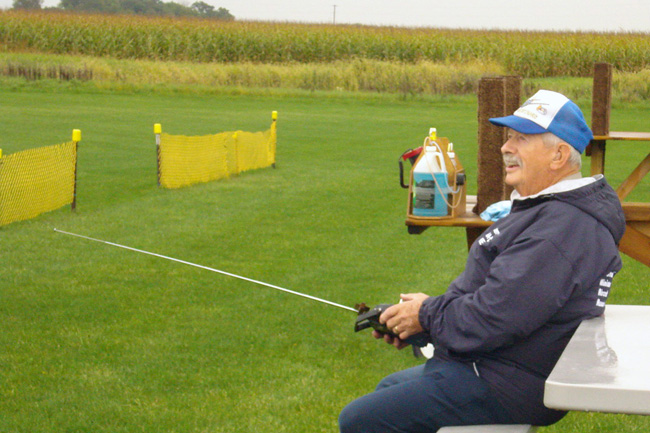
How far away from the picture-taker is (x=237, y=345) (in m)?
5.70

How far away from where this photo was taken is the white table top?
6.38ft

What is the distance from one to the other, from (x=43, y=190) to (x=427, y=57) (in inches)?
1150

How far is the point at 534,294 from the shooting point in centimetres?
261

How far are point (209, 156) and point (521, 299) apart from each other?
11.4 metres

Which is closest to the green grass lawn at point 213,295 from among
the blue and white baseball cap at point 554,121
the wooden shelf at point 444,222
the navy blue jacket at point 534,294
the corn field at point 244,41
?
the wooden shelf at point 444,222

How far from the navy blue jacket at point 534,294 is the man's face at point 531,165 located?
3.0 inches

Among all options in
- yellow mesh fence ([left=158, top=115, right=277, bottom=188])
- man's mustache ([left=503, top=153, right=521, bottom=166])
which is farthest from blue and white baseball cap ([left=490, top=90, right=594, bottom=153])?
yellow mesh fence ([left=158, top=115, right=277, bottom=188])

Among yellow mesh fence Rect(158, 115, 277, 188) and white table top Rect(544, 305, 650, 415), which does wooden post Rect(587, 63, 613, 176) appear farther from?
yellow mesh fence Rect(158, 115, 277, 188)

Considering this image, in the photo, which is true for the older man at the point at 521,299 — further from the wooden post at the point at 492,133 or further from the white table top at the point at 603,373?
the wooden post at the point at 492,133

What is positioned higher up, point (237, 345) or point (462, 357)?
point (462, 357)

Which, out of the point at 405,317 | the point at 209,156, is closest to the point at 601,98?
the point at 405,317

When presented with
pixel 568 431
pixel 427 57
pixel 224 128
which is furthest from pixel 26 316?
pixel 427 57

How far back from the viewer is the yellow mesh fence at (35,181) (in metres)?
10.1

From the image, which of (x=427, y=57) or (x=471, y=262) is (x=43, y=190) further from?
(x=427, y=57)
